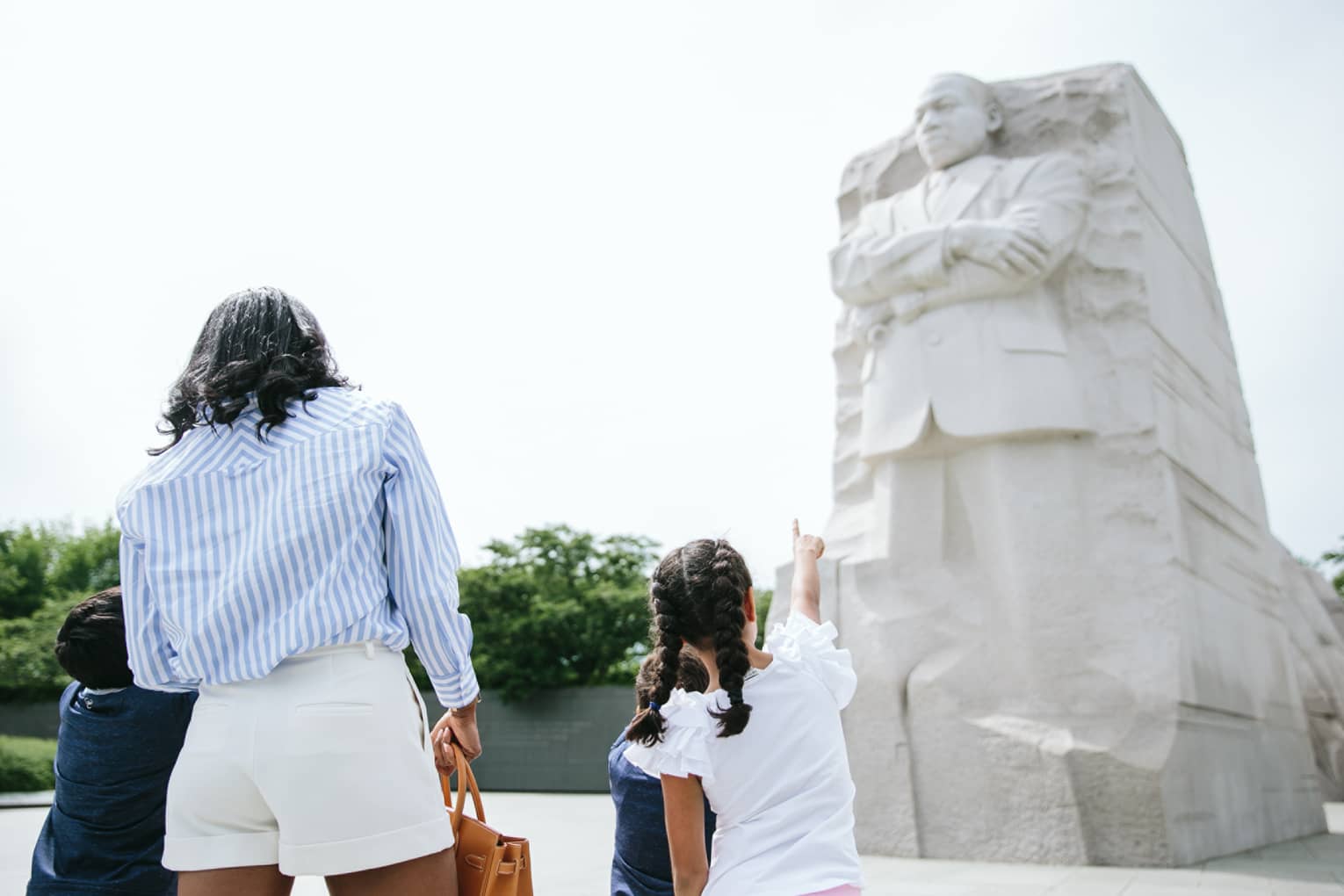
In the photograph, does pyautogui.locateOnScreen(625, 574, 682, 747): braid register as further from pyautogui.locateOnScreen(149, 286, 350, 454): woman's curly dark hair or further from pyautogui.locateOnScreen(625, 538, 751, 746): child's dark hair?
pyautogui.locateOnScreen(149, 286, 350, 454): woman's curly dark hair

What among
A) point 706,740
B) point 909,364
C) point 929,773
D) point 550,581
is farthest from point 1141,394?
point 550,581

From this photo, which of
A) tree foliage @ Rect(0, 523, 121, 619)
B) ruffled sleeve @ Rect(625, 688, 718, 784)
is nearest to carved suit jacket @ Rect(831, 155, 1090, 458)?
ruffled sleeve @ Rect(625, 688, 718, 784)

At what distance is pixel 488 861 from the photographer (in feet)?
5.44

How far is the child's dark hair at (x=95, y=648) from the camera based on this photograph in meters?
2.17

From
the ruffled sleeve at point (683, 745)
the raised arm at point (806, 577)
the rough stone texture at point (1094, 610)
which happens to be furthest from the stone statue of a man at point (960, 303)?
the ruffled sleeve at point (683, 745)

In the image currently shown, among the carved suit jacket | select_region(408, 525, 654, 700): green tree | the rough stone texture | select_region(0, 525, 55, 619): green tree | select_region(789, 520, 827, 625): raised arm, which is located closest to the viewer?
select_region(789, 520, 827, 625): raised arm

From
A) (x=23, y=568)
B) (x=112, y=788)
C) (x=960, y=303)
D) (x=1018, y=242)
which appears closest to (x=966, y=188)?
(x=1018, y=242)

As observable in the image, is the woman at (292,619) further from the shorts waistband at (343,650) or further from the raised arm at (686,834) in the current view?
the raised arm at (686,834)

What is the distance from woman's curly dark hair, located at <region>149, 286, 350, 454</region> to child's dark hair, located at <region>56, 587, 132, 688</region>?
56 centimetres

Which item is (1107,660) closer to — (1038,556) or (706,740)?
(1038,556)

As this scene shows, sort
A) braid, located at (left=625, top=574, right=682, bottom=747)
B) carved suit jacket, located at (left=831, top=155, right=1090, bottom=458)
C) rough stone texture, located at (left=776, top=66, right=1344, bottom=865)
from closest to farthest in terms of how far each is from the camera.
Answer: braid, located at (left=625, top=574, right=682, bottom=747)
rough stone texture, located at (left=776, top=66, right=1344, bottom=865)
carved suit jacket, located at (left=831, top=155, right=1090, bottom=458)

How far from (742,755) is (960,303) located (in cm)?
507

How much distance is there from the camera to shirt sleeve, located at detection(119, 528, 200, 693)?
1.75 metres

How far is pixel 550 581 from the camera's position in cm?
1911
